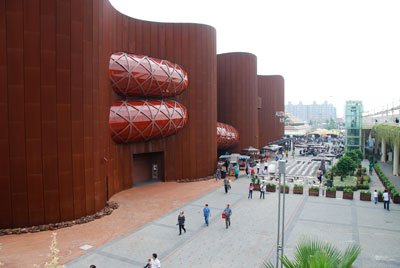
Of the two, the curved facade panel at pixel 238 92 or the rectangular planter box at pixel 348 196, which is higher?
the curved facade panel at pixel 238 92

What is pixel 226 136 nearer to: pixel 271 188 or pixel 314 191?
pixel 271 188

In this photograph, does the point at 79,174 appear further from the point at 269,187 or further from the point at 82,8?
the point at 269,187

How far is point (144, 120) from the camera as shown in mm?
21719

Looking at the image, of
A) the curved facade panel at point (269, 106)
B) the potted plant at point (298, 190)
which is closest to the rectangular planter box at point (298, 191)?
the potted plant at point (298, 190)

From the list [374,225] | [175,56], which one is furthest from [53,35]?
[374,225]

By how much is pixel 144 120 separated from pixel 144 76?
3.29 meters

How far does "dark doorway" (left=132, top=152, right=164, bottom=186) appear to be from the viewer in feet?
81.7

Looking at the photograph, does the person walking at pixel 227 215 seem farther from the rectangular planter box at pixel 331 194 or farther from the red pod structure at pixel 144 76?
the red pod structure at pixel 144 76

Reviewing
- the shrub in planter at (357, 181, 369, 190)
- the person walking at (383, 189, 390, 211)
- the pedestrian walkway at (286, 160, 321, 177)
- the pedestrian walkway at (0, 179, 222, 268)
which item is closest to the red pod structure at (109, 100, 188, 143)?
the pedestrian walkway at (0, 179, 222, 268)

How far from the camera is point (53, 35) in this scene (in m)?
14.6

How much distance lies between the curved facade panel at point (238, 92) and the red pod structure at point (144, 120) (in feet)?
47.0

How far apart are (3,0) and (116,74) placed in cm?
782

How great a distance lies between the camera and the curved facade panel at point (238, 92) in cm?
3794

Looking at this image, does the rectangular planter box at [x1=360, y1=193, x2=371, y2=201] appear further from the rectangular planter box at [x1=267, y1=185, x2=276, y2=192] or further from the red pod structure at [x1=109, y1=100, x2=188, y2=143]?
the red pod structure at [x1=109, y1=100, x2=188, y2=143]
